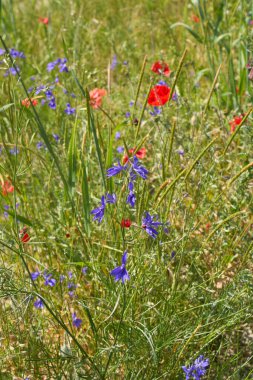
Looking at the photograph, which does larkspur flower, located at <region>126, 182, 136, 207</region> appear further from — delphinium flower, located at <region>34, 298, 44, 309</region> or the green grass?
delphinium flower, located at <region>34, 298, 44, 309</region>

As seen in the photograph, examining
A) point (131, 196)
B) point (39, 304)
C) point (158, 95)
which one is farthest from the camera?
point (158, 95)

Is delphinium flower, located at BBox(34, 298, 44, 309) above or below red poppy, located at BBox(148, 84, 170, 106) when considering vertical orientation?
below

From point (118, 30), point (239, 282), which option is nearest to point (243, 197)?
point (239, 282)

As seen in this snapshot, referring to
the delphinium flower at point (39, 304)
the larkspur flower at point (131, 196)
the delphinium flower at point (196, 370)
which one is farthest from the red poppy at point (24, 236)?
the delphinium flower at point (196, 370)

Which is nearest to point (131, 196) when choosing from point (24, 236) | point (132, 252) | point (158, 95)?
point (132, 252)

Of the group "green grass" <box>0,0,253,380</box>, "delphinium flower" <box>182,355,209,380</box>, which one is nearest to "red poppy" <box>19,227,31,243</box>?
"green grass" <box>0,0,253,380</box>

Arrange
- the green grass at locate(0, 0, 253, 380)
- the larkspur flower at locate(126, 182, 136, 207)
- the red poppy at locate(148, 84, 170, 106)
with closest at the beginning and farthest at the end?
the larkspur flower at locate(126, 182, 136, 207) < the green grass at locate(0, 0, 253, 380) < the red poppy at locate(148, 84, 170, 106)

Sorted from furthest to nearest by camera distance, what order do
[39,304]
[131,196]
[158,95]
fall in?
[158,95]
[39,304]
[131,196]

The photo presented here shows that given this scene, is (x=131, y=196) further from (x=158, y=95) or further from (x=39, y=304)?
(x=158, y=95)

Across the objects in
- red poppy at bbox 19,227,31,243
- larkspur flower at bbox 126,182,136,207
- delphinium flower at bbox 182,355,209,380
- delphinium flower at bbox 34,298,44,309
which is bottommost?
delphinium flower at bbox 182,355,209,380

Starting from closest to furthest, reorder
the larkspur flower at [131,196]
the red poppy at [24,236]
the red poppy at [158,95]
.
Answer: the larkspur flower at [131,196] < the red poppy at [24,236] < the red poppy at [158,95]

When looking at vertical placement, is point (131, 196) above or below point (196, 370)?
above

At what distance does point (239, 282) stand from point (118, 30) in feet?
8.73

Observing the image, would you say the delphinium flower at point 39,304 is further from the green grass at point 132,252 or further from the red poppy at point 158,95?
the red poppy at point 158,95
